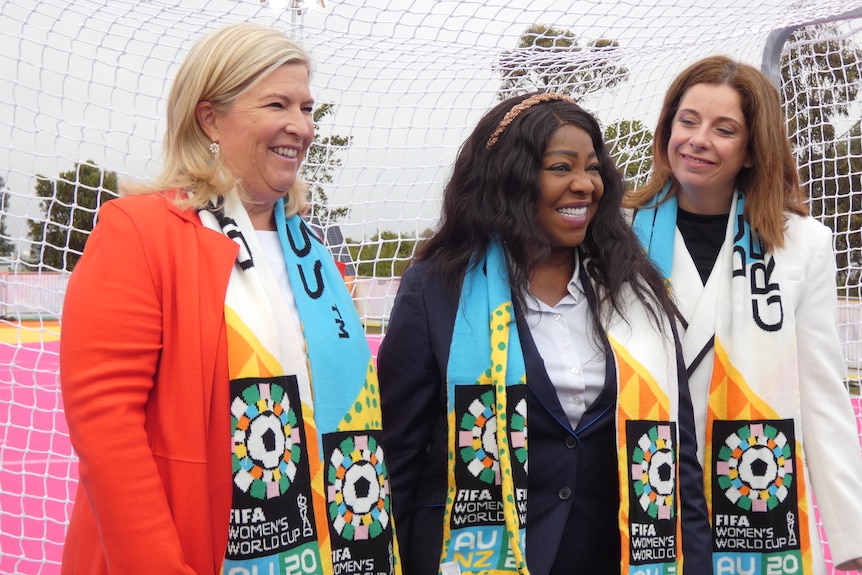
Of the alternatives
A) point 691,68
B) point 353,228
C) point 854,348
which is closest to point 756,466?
point 691,68

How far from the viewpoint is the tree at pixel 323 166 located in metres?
4.30

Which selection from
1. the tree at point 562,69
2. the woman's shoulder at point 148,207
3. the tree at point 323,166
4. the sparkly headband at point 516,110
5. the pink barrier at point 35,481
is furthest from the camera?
the tree at point 562,69

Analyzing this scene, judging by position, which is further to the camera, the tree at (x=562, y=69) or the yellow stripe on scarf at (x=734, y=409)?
the tree at (x=562, y=69)

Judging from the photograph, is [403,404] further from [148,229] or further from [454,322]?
[148,229]

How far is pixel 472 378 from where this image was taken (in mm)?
2135

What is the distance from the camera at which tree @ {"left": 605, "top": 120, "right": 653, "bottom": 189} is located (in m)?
4.44

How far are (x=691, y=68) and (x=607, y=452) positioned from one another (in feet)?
4.03

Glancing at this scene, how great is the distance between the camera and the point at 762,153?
2557 millimetres

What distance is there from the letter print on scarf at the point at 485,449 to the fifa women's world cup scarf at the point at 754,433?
64cm

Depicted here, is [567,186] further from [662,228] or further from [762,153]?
[762,153]

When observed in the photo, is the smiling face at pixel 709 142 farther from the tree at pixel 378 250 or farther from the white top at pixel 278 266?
the tree at pixel 378 250

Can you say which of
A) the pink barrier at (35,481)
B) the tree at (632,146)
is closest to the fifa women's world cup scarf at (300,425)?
the pink barrier at (35,481)

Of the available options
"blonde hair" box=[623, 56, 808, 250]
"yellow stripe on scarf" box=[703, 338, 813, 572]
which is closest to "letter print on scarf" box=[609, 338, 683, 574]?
"yellow stripe on scarf" box=[703, 338, 813, 572]

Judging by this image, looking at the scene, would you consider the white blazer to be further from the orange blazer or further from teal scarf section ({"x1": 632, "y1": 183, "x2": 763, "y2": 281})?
the orange blazer
